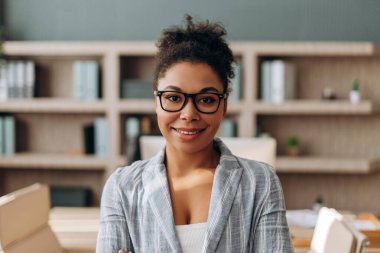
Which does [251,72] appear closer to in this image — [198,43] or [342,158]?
[342,158]

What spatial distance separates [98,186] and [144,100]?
2.72 ft

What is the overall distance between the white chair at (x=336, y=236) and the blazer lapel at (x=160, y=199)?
1.32 feet

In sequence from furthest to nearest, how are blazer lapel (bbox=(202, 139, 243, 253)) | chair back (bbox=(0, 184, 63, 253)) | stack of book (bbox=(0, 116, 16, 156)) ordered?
1. stack of book (bbox=(0, 116, 16, 156))
2. chair back (bbox=(0, 184, 63, 253))
3. blazer lapel (bbox=(202, 139, 243, 253))

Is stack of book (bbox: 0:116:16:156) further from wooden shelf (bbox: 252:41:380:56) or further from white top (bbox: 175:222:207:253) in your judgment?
white top (bbox: 175:222:207:253)

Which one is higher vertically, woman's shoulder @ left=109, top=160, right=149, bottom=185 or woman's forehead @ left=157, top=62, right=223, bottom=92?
woman's forehead @ left=157, top=62, right=223, bottom=92

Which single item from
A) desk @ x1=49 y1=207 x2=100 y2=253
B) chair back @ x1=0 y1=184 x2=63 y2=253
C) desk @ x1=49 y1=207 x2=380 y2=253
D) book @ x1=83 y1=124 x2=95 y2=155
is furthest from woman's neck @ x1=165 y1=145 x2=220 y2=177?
book @ x1=83 y1=124 x2=95 y2=155

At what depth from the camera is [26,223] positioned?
7.06 feet

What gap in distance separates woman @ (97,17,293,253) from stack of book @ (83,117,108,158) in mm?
3500

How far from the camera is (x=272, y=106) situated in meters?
4.72

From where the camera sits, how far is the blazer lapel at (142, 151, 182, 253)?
1.38 meters

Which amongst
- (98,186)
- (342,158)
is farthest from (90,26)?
(342,158)

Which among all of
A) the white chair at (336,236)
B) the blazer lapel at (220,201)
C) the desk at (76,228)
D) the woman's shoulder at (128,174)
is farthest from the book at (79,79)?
the blazer lapel at (220,201)

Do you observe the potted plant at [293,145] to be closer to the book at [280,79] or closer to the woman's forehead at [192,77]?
the book at [280,79]

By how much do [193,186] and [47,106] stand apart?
3668 mm
